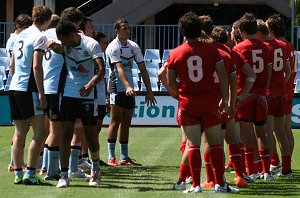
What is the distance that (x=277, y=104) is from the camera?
42.0 feet

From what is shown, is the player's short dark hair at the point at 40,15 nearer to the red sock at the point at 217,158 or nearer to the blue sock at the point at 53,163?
the blue sock at the point at 53,163

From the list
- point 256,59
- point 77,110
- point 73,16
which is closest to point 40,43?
point 73,16

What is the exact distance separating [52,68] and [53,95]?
0.35 meters

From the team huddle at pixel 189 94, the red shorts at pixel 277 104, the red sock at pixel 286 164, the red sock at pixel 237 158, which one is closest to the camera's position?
the team huddle at pixel 189 94

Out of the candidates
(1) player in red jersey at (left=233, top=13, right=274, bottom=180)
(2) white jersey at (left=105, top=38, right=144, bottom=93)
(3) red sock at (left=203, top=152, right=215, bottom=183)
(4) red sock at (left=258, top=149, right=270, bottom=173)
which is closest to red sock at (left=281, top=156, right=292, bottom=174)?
(4) red sock at (left=258, top=149, right=270, bottom=173)

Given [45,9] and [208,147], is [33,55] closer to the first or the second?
[45,9]

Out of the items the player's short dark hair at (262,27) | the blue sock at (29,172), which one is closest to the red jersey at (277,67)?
the player's short dark hair at (262,27)

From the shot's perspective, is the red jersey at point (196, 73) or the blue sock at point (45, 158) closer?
the red jersey at point (196, 73)

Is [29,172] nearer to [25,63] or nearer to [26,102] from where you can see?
[26,102]

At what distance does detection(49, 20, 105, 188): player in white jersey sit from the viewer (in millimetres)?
11383

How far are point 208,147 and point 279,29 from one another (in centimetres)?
252

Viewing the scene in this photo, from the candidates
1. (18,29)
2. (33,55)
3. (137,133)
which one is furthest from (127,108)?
(137,133)

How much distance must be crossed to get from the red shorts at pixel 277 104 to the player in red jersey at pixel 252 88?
504mm

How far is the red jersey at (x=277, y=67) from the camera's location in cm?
1265
